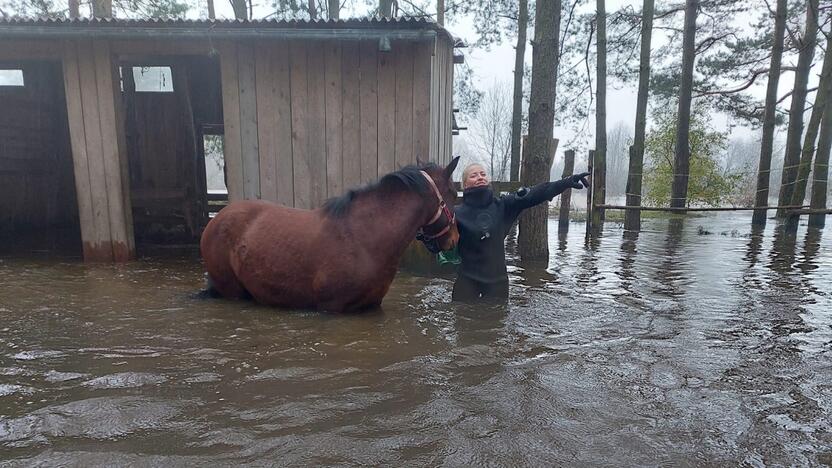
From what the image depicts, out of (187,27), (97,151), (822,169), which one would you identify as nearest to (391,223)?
(187,27)

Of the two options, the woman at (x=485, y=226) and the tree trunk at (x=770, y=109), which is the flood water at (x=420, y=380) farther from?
the tree trunk at (x=770, y=109)

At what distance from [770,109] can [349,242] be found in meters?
15.7

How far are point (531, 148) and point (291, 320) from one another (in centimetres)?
424

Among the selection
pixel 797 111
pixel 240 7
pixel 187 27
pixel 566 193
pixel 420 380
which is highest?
pixel 240 7

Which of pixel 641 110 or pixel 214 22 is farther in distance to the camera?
pixel 641 110

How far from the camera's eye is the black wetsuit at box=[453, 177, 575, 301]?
426 cm

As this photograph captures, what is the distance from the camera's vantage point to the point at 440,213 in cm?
396

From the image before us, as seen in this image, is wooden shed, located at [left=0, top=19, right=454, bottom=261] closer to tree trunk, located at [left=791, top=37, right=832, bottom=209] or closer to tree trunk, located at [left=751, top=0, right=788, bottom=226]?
tree trunk, located at [left=791, top=37, right=832, bottom=209]

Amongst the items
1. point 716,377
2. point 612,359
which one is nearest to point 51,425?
point 612,359

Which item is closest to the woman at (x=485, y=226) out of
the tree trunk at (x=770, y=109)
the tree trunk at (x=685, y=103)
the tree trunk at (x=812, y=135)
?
the tree trunk at (x=685, y=103)

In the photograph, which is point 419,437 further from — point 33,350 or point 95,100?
point 95,100

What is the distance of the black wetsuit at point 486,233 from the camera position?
4262mm

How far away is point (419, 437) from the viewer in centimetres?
204

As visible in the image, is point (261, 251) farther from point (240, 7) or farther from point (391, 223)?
point (240, 7)
